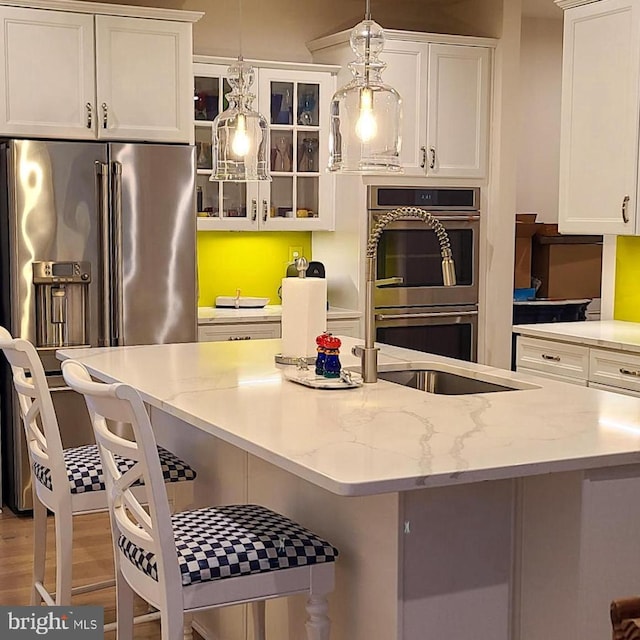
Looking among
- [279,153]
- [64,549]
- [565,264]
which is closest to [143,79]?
[279,153]

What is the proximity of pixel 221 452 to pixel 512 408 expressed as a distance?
3.21ft

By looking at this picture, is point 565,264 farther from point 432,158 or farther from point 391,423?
point 391,423

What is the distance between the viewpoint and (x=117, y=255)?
4832mm

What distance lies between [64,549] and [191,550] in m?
0.87

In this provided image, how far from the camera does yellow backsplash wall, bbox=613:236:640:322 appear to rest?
5027 millimetres

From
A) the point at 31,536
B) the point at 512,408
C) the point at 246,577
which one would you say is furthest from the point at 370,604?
the point at 31,536

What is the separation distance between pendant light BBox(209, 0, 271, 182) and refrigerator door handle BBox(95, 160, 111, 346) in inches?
55.2

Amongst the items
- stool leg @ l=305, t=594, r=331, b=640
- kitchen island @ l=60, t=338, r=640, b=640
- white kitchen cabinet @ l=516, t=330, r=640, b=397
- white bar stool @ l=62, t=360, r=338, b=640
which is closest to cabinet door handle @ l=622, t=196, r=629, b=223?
white kitchen cabinet @ l=516, t=330, r=640, b=397

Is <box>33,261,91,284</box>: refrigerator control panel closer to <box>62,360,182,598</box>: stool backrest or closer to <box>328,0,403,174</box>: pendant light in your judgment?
<box>328,0,403,174</box>: pendant light

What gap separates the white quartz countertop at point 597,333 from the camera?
14.1 feet

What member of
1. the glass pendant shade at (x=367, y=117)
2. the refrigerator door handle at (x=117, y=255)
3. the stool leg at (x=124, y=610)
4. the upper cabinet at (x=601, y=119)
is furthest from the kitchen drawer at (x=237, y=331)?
the stool leg at (x=124, y=610)

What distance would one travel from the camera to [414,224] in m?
5.76

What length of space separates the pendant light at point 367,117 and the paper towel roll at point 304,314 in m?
0.54

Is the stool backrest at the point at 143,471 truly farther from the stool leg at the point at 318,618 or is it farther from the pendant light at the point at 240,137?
the pendant light at the point at 240,137
